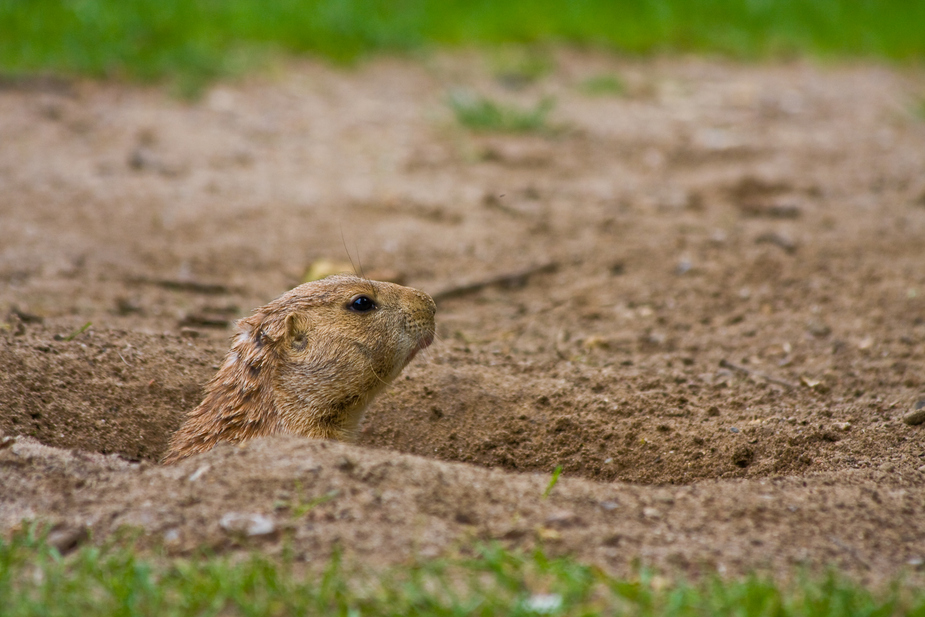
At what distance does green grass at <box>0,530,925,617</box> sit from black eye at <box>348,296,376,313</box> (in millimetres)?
1445

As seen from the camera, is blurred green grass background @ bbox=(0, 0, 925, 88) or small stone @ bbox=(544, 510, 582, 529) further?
blurred green grass background @ bbox=(0, 0, 925, 88)

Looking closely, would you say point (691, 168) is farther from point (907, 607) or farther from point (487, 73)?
point (907, 607)

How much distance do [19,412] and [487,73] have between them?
608 cm

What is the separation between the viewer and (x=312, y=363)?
3643 millimetres

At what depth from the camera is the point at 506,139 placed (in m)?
7.36

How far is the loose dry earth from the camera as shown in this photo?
2.67 metres

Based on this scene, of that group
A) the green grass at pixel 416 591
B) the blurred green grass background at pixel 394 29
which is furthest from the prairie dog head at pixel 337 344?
the blurred green grass background at pixel 394 29

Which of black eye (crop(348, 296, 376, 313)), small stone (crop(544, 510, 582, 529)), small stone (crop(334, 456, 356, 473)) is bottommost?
small stone (crop(544, 510, 582, 529))

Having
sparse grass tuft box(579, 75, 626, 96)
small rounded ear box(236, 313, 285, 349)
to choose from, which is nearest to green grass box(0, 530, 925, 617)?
small rounded ear box(236, 313, 285, 349)

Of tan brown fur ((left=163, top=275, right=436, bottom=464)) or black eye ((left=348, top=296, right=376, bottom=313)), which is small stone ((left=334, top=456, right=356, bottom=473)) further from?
black eye ((left=348, top=296, right=376, bottom=313))

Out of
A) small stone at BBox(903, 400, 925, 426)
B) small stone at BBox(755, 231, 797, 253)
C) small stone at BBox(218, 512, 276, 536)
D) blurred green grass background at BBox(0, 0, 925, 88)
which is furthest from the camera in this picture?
blurred green grass background at BBox(0, 0, 925, 88)

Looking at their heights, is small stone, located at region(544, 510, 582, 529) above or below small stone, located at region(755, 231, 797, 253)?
above

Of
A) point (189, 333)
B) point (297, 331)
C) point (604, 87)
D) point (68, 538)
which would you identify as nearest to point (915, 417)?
point (297, 331)

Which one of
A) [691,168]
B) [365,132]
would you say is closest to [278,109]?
[365,132]
